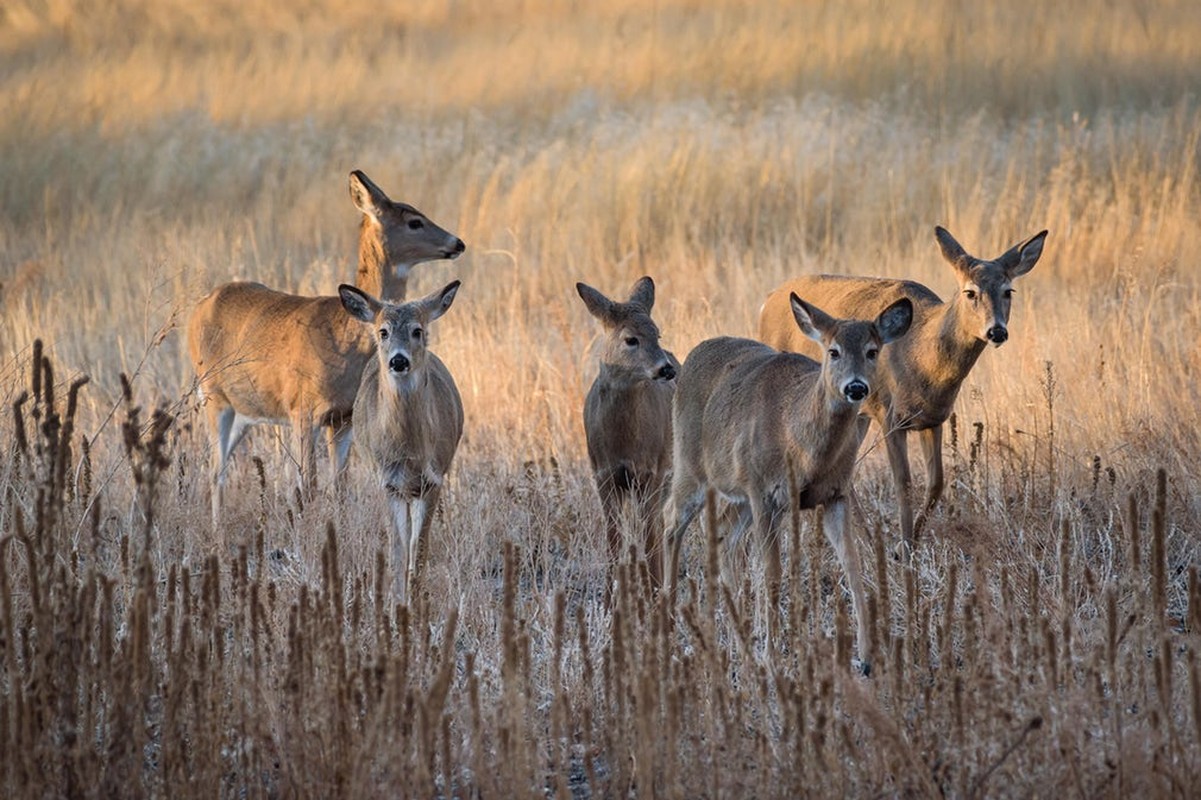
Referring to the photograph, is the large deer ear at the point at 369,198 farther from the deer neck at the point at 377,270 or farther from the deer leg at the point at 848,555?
the deer leg at the point at 848,555

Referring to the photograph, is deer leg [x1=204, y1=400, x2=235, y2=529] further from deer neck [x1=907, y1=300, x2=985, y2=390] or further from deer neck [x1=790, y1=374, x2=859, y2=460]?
deer neck [x1=790, y1=374, x2=859, y2=460]

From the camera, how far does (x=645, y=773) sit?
4039 millimetres

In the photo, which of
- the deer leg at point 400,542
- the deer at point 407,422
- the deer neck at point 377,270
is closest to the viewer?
the deer leg at point 400,542

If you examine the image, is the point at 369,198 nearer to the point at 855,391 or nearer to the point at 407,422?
the point at 407,422

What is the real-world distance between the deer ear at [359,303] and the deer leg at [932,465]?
2972 millimetres

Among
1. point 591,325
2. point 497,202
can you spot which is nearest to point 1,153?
point 497,202

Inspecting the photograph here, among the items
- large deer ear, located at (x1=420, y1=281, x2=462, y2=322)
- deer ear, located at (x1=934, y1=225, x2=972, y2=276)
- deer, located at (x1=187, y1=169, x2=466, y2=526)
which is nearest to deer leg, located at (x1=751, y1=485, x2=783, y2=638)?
large deer ear, located at (x1=420, y1=281, x2=462, y2=322)

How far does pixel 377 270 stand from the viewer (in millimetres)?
10773

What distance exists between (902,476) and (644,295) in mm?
1649

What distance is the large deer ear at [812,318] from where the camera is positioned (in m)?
7.11

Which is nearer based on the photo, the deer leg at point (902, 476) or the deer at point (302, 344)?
the deer leg at point (902, 476)

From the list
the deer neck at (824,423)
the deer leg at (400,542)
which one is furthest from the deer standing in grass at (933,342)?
the deer leg at (400,542)

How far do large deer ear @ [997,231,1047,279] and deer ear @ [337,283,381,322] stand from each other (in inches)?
134

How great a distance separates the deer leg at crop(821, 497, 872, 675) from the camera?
6.64 meters
